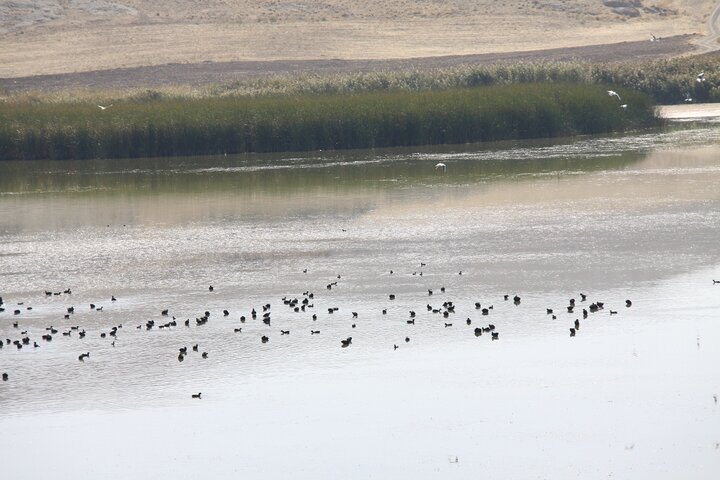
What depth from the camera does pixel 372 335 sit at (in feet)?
47.8

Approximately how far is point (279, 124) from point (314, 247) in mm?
15961

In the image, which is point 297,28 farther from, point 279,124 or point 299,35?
point 279,124

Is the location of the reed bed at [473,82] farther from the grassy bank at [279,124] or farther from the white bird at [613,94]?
the grassy bank at [279,124]

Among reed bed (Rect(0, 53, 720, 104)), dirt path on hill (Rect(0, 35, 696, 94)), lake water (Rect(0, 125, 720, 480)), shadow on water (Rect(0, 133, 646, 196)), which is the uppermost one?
dirt path on hill (Rect(0, 35, 696, 94))

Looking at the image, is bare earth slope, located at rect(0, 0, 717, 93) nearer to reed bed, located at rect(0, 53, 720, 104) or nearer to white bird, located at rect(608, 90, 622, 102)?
reed bed, located at rect(0, 53, 720, 104)

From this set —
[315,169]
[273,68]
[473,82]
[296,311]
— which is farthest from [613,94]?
[296,311]

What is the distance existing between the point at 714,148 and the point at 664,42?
→ 35.0 m

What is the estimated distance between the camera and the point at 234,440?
11414 mm

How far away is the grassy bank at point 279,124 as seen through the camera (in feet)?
117

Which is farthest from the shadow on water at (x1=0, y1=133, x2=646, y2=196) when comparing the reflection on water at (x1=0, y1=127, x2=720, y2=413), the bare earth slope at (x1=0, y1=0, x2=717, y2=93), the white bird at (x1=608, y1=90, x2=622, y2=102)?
the bare earth slope at (x1=0, y1=0, x2=717, y2=93)

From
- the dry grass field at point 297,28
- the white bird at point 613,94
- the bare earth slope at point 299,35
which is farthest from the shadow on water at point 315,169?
the dry grass field at point 297,28

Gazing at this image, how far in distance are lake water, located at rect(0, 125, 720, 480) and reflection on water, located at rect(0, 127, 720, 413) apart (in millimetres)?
59

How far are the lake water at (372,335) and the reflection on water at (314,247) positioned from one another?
0.19 feet

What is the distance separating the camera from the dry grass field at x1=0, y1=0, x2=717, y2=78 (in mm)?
64688
